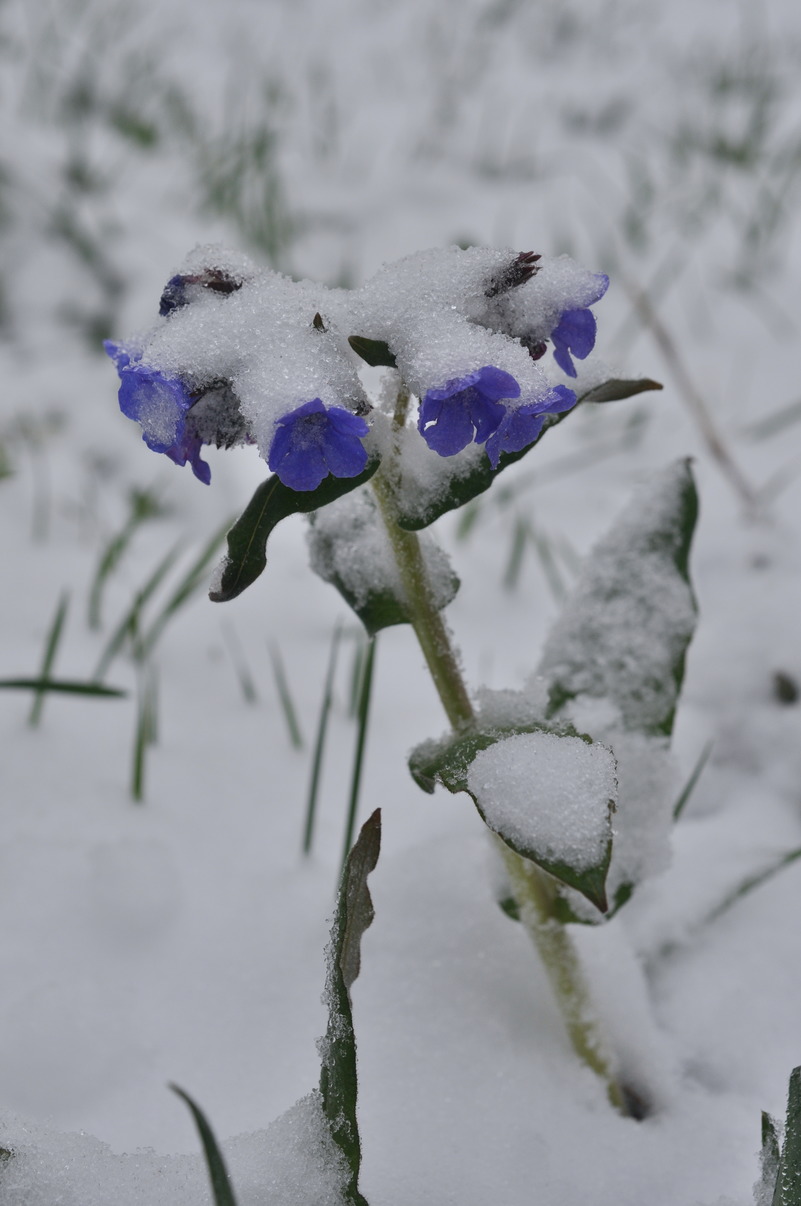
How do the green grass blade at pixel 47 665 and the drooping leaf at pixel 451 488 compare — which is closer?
the drooping leaf at pixel 451 488

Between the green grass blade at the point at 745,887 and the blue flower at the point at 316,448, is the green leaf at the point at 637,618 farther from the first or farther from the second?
the blue flower at the point at 316,448

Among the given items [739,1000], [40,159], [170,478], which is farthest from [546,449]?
[40,159]

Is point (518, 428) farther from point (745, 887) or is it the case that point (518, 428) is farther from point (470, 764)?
point (745, 887)

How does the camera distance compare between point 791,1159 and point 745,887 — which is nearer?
point 791,1159

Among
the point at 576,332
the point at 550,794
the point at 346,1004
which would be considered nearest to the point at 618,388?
the point at 576,332

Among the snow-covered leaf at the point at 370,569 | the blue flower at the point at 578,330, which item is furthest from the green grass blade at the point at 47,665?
the blue flower at the point at 578,330

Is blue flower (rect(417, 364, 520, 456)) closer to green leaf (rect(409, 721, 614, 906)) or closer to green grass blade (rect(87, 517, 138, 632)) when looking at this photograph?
green leaf (rect(409, 721, 614, 906))
